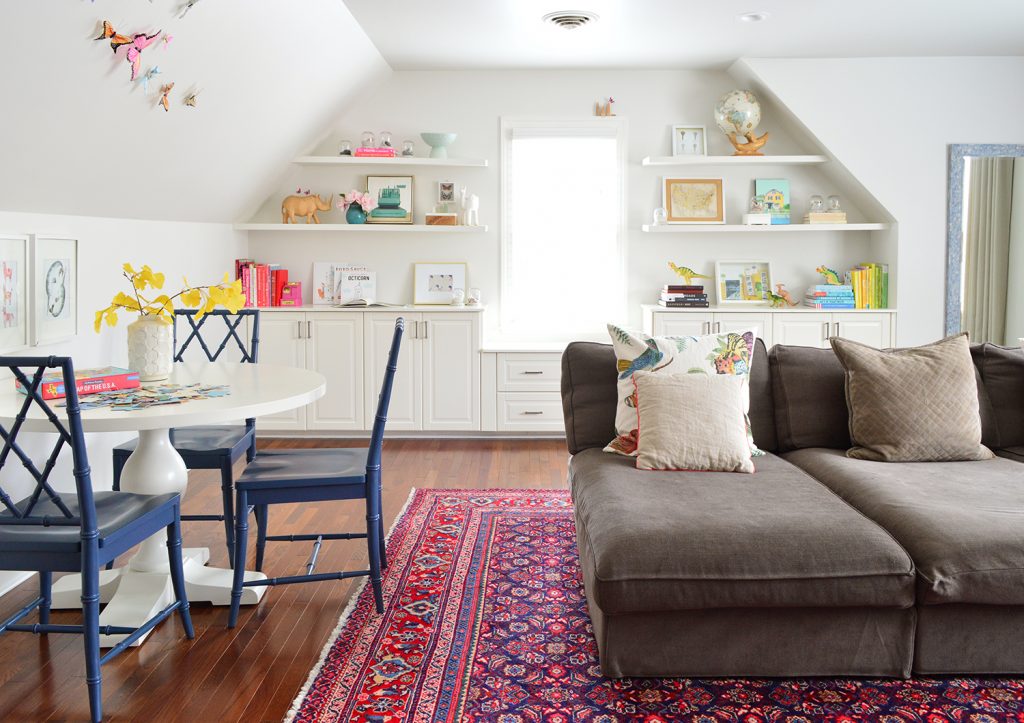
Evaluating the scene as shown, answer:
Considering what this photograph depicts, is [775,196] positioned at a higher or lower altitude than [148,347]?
higher

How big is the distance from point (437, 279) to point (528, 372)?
93 cm

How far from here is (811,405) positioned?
131 inches

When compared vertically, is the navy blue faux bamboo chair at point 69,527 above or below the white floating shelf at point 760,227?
below

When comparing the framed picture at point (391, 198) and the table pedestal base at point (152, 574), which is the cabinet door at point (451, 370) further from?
the table pedestal base at point (152, 574)

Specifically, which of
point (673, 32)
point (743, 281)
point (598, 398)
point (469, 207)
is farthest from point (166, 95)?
point (743, 281)

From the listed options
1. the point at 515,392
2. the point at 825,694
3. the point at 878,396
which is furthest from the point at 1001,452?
the point at 515,392

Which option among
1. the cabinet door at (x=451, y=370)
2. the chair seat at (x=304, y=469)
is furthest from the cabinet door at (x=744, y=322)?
the chair seat at (x=304, y=469)

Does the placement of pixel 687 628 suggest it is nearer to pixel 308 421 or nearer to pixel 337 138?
pixel 308 421

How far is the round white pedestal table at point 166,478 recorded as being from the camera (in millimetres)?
2553

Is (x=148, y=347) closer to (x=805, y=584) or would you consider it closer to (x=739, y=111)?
(x=805, y=584)

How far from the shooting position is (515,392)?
219 inches

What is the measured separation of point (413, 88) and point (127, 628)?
421 cm

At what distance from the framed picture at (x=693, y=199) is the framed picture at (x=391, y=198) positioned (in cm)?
167

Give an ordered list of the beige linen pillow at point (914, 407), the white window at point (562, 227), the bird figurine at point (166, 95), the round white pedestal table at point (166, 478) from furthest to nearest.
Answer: the white window at point (562, 227) < the bird figurine at point (166, 95) < the beige linen pillow at point (914, 407) < the round white pedestal table at point (166, 478)
